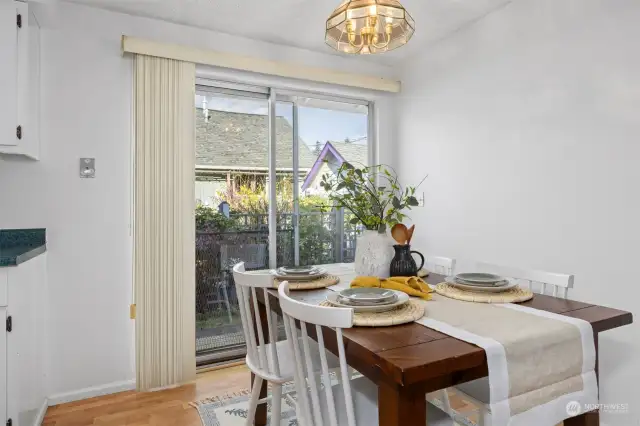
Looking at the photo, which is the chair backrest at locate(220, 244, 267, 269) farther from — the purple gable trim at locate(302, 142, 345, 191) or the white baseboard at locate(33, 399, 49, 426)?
the white baseboard at locate(33, 399, 49, 426)

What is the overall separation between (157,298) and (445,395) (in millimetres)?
1872

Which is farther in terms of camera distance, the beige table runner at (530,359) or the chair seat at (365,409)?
the chair seat at (365,409)

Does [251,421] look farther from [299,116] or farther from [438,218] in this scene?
[299,116]

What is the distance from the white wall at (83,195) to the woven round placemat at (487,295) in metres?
2.07

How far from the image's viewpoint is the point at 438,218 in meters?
3.24

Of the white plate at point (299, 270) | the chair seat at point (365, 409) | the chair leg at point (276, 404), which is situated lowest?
the chair leg at point (276, 404)

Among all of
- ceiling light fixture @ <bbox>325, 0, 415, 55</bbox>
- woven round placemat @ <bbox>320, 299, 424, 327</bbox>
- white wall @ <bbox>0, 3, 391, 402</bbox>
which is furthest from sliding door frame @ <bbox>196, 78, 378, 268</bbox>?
woven round placemat @ <bbox>320, 299, 424, 327</bbox>

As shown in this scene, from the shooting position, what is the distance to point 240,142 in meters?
3.29

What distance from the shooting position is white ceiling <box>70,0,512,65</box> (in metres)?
2.54

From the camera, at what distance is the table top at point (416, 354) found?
1.00 m

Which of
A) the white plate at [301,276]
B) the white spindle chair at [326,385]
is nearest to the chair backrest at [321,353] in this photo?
the white spindle chair at [326,385]

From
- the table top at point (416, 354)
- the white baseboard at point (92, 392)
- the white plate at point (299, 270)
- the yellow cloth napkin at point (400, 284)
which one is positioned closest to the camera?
the table top at point (416, 354)

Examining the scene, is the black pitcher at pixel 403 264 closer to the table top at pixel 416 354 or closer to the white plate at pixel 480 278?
the white plate at pixel 480 278

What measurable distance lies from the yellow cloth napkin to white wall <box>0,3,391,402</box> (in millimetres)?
1755
